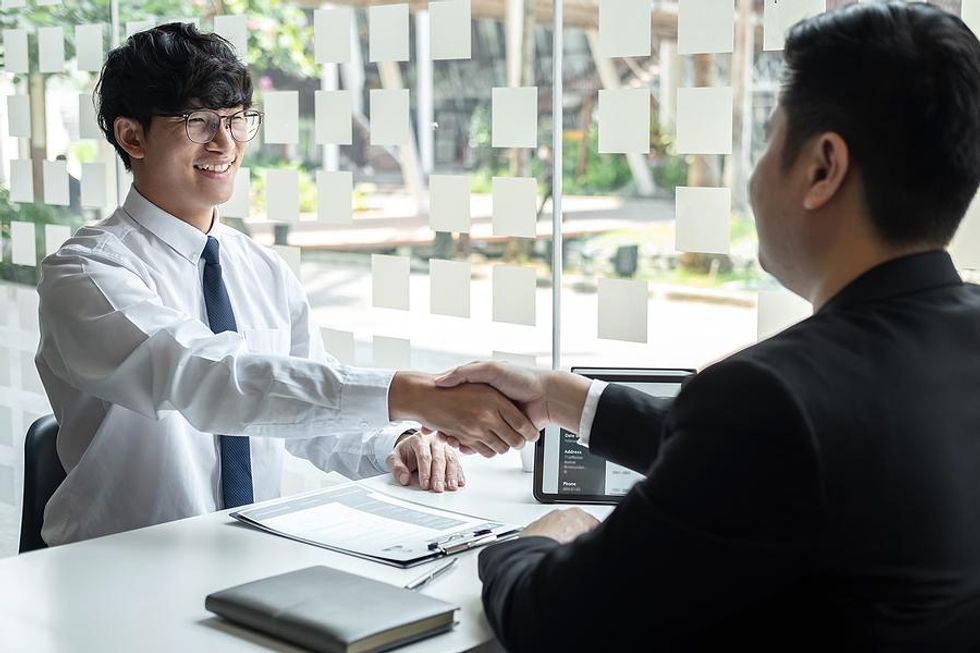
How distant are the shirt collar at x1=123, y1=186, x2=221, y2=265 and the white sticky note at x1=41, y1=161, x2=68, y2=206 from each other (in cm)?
171

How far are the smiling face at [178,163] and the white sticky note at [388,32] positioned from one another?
615 mm

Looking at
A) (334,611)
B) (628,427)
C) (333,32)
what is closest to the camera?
(334,611)

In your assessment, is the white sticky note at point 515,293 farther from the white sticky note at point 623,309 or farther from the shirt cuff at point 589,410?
the shirt cuff at point 589,410

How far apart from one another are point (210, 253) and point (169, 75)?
363 millimetres

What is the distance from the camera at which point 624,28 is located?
8.30ft

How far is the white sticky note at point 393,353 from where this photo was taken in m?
3.03

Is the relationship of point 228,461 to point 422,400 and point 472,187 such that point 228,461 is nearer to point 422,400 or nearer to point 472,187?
point 422,400

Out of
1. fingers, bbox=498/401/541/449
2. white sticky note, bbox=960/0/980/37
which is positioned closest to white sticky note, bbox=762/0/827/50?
white sticky note, bbox=960/0/980/37

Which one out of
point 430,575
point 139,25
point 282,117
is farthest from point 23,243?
point 430,575

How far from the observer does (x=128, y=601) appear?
1.58m

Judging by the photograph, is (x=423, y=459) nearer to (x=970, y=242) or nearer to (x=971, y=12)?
(x=970, y=242)

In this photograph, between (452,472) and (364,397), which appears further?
(452,472)

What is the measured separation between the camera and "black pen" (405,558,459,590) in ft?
5.37

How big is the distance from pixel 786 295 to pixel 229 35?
1835mm
